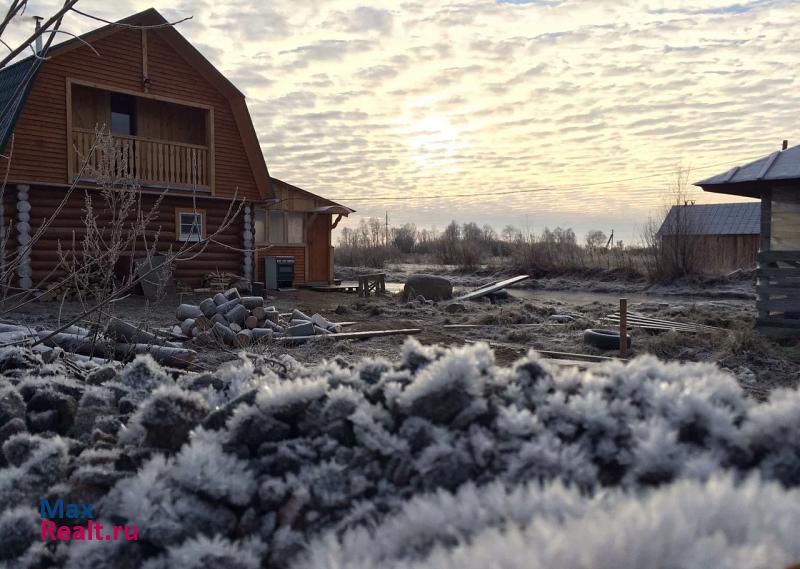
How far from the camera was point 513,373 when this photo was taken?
1924mm

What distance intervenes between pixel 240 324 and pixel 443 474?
7.36m

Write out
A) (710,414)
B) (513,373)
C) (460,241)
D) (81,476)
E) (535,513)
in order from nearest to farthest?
(535,513)
(710,414)
(81,476)
(513,373)
(460,241)

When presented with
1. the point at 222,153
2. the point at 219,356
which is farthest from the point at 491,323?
the point at 222,153

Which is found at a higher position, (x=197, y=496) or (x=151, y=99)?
(x=151, y=99)

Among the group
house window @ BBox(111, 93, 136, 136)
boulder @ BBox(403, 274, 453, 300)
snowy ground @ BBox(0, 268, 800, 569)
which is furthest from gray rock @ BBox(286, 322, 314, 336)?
house window @ BBox(111, 93, 136, 136)

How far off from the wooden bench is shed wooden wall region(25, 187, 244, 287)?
337cm

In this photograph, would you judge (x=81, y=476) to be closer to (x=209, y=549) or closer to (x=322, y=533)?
(x=209, y=549)

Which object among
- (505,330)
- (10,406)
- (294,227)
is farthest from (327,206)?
(10,406)

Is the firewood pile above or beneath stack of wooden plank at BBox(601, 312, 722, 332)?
above

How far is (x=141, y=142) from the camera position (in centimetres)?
1443

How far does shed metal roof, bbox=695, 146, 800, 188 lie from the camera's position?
8797mm

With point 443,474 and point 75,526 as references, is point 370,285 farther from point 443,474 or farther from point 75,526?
point 443,474

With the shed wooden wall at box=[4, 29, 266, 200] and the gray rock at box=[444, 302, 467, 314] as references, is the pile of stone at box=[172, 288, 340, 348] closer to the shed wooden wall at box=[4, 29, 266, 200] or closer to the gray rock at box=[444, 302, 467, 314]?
the gray rock at box=[444, 302, 467, 314]

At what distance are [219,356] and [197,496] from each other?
18.2 ft
